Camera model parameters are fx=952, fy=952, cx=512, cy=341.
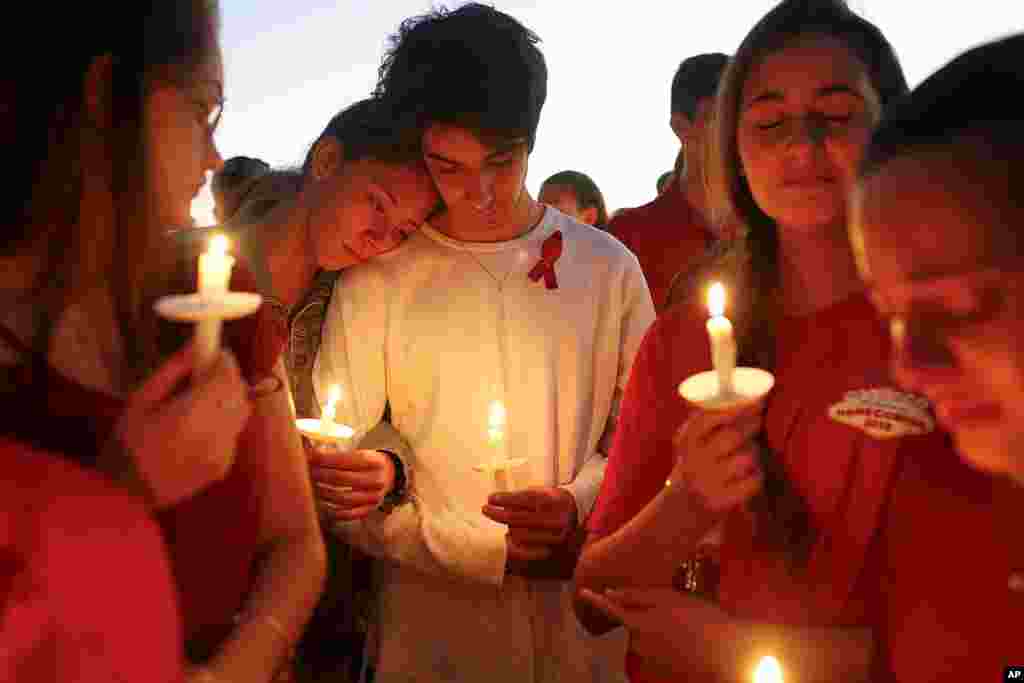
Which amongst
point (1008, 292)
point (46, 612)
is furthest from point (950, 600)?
point (46, 612)

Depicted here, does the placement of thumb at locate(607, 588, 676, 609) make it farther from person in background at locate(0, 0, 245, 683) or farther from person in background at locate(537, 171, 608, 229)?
person in background at locate(537, 171, 608, 229)

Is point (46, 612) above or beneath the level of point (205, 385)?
beneath

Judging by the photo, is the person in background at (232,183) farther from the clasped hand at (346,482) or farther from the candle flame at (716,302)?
the candle flame at (716,302)

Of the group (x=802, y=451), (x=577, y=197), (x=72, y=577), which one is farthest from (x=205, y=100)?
(x=577, y=197)

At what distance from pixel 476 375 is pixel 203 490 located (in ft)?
4.55

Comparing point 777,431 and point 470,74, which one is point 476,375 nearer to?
point 470,74

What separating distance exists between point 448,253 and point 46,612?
1.88 metres

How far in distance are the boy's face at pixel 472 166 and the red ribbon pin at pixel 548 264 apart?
0.60ft

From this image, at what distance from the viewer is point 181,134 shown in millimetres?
1400

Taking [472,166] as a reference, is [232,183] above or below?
above

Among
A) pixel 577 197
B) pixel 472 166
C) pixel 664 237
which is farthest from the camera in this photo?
pixel 577 197

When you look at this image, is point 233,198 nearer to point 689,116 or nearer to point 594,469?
point 594,469

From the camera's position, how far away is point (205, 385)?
1114 millimetres

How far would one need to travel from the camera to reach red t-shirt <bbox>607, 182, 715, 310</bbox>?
4.27m
